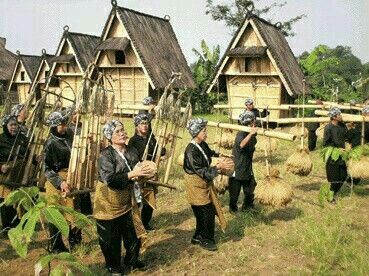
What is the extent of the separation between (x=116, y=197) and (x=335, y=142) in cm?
509

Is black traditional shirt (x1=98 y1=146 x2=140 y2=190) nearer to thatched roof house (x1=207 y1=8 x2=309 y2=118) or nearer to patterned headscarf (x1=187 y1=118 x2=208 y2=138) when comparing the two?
patterned headscarf (x1=187 y1=118 x2=208 y2=138)

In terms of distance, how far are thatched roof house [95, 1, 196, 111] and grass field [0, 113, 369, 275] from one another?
13127 mm

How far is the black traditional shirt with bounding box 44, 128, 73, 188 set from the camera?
5.39 metres

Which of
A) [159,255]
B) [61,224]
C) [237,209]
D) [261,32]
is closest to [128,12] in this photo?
[261,32]

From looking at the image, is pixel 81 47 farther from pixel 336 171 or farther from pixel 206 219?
pixel 206 219

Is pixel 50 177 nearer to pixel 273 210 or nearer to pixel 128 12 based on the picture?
pixel 273 210

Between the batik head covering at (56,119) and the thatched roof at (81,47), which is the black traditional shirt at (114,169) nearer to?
the batik head covering at (56,119)

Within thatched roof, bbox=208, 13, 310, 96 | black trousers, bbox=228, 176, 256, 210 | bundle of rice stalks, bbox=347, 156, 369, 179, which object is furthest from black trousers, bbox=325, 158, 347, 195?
thatched roof, bbox=208, 13, 310, 96

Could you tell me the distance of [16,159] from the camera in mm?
6371

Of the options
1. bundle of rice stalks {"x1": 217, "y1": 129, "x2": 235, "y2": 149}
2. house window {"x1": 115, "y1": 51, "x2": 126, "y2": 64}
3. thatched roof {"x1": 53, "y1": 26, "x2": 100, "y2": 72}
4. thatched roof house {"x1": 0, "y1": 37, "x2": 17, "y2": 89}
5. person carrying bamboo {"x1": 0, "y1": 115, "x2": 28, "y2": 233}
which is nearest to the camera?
person carrying bamboo {"x1": 0, "y1": 115, "x2": 28, "y2": 233}

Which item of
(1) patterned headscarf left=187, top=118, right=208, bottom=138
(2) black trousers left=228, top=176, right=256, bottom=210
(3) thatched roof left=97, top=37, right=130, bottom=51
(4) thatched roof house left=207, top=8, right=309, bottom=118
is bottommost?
(2) black trousers left=228, top=176, right=256, bottom=210

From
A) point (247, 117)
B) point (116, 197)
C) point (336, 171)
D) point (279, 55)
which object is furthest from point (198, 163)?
point (279, 55)

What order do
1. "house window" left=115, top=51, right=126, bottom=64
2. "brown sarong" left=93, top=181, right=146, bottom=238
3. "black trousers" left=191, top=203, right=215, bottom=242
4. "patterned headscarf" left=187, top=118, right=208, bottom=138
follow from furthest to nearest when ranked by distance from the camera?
1. "house window" left=115, top=51, right=126, bottom=64
2. "black trousers" left=191, top=203, right=215, bottom=242
3. "patterned headscarf" left=187, top=118, right=208, bottom=138
4. "brown sarong" left=93, top=181, right=146, bottom=238

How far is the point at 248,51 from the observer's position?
60.4 ft
